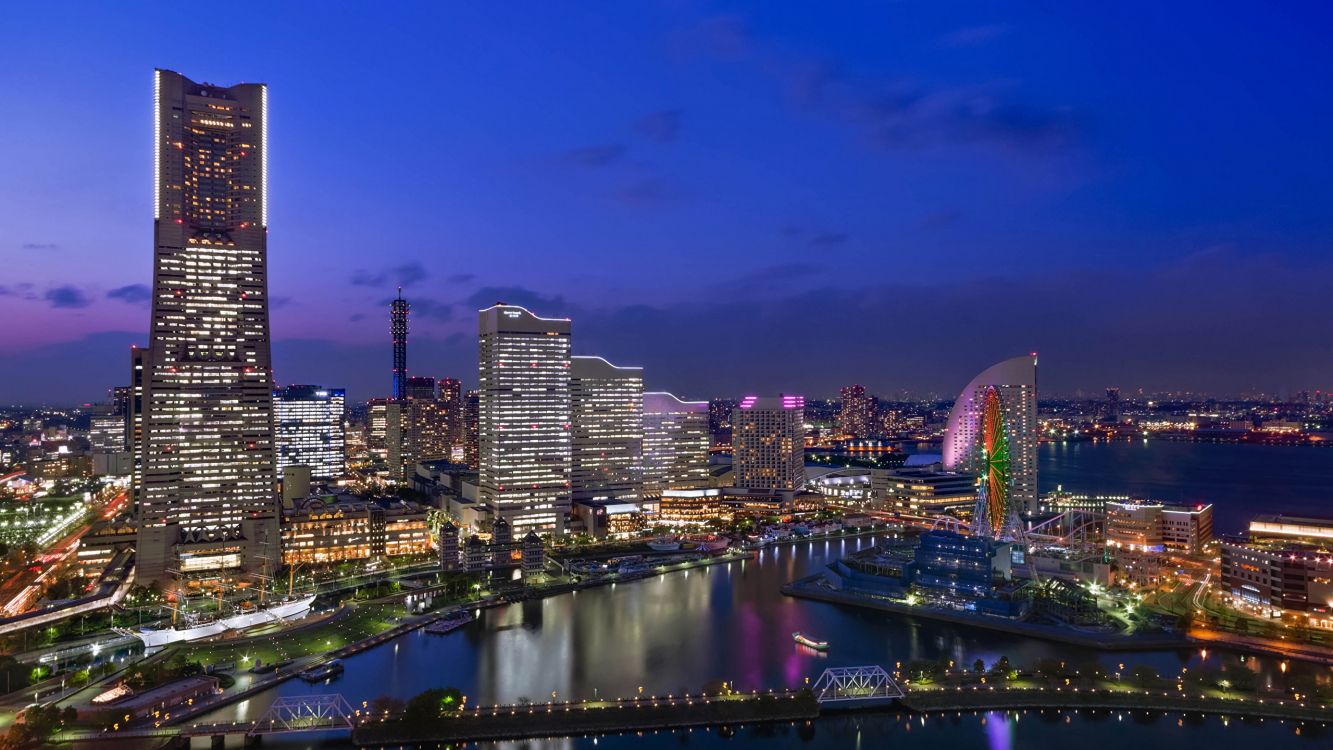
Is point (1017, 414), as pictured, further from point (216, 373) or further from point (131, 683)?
point (131, 683)

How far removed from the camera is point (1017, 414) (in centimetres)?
3694

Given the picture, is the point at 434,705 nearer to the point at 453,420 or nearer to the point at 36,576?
the point at 36,576

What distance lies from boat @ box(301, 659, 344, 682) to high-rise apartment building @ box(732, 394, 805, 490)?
24.7 metres

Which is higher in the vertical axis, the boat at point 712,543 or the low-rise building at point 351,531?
the low-rise building at point 351,531

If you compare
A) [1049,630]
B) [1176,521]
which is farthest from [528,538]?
[1176,521]

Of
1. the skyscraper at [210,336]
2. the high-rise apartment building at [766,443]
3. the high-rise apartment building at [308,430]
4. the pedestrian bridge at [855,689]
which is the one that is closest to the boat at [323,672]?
the pedestrian bridge at [855,689]

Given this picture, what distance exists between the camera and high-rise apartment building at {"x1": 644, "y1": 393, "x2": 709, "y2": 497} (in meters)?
37.8

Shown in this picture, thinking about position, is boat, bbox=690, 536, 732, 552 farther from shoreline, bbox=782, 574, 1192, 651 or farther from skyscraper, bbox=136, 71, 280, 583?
skyscraper, bbox=136, 71, 280, 583

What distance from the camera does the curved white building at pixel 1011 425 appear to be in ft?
116

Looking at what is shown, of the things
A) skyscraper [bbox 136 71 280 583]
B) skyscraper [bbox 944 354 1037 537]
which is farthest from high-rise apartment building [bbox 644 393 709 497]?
skyscraper [bbox 136 71 280 583]

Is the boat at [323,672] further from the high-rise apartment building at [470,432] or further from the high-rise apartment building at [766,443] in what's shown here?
the high-rise apartment building at [470,432]

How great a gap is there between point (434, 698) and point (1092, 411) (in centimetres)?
10860

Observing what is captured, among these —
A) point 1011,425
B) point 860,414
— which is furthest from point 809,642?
point 860,414

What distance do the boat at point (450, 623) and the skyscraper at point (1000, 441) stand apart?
1439 cm
